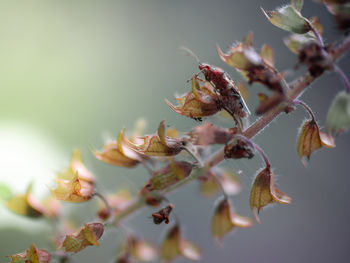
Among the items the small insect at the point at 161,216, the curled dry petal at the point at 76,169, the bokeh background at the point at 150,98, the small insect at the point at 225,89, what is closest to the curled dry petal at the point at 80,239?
the small insect at the point at 161,216

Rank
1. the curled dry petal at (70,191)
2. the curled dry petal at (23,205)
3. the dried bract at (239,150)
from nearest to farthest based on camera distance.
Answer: the dried bract at (239,150)
the curled dry petal at (70,191)
the curled dry petal at (23,205)

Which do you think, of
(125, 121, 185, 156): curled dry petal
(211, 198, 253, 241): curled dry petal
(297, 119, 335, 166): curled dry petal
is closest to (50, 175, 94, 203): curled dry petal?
(125, 121, 185, 156): curled dry petal

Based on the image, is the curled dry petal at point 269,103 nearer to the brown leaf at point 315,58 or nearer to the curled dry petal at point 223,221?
the brown leaf at point 315,58

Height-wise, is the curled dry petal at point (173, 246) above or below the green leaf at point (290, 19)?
below

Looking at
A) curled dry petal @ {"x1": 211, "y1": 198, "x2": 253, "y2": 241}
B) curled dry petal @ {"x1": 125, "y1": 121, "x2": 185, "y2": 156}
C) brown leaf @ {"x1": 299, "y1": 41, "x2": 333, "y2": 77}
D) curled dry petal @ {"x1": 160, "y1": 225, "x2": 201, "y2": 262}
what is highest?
brown leaf @ {"x1": 299, "y1": 41, "x2": 333, "y2": 77}

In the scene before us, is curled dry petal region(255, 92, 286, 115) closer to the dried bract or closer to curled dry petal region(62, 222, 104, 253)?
the dried bract

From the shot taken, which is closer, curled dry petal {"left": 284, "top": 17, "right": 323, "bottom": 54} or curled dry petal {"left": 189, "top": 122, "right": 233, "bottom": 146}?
curled dry petal {"left": 189, "top": 122, "right": 233, "bottom": 146}

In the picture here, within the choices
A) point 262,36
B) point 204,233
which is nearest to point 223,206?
point 204,233
